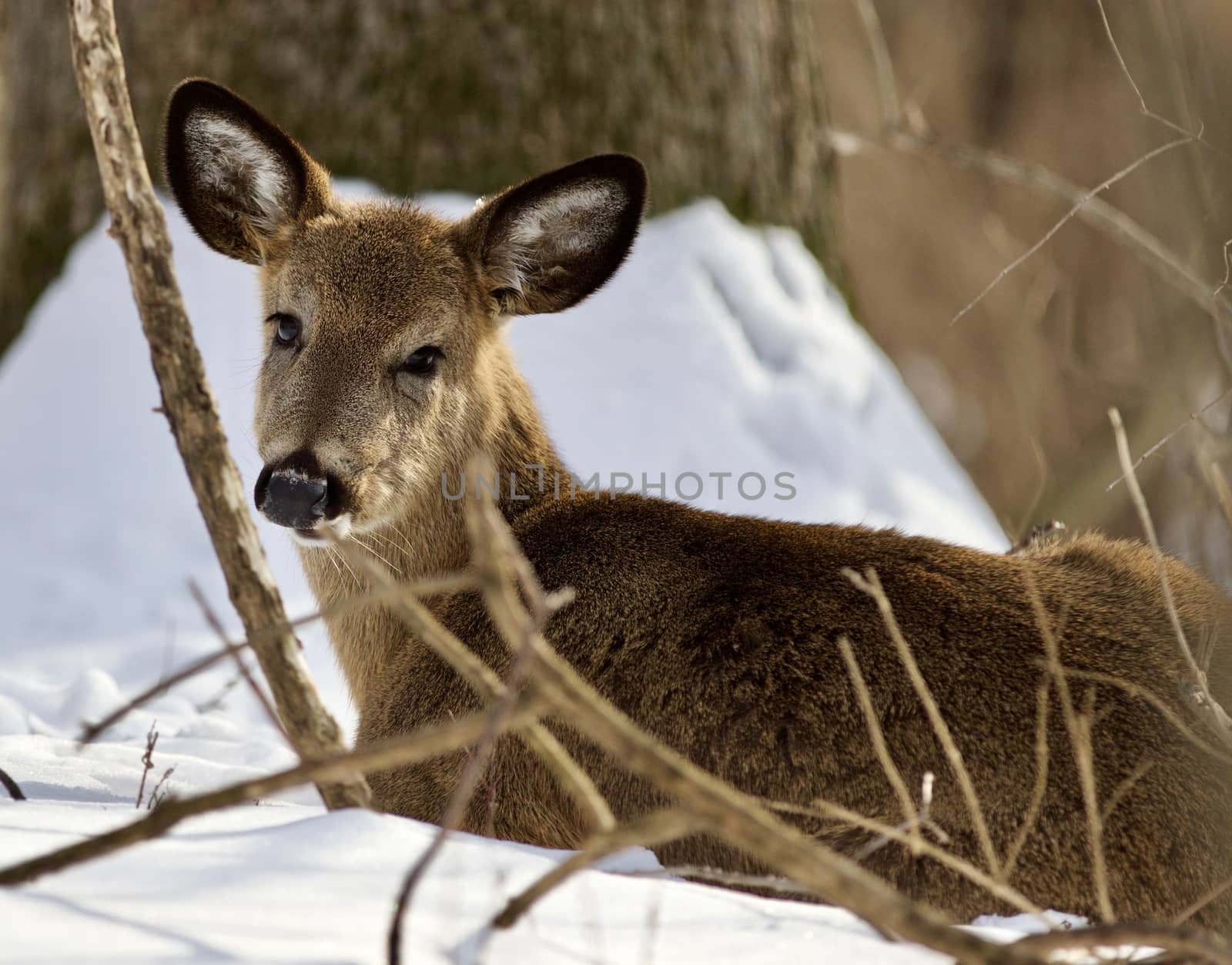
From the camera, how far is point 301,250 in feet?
14.3

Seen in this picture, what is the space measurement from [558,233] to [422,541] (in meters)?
1.05

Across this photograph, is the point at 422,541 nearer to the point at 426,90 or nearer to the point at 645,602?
the point at 645,602

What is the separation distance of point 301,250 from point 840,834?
2.39 metres

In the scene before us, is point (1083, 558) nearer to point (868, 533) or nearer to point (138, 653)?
point (868, 533)

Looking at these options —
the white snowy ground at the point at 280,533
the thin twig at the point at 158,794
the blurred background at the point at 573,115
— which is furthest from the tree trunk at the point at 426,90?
the thin twig at the point at 158,794

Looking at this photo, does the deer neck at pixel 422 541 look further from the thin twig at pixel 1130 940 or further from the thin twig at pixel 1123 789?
the thin twig at pixel 1130 940

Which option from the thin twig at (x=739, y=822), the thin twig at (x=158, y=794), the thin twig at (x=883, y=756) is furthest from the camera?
the thin twig at (x=158, y=794)

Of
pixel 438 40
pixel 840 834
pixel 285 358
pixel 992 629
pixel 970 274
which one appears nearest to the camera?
pixel 840 834

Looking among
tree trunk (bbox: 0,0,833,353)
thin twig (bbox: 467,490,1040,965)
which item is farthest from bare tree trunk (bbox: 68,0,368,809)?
tree trunk (bbox: 0,0,833,353)

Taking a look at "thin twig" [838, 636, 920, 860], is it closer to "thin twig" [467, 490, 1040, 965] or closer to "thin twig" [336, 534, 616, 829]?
"thin twig" [467, 490, 1040, 965]

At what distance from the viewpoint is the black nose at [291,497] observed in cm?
363

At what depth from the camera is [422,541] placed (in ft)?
14.1

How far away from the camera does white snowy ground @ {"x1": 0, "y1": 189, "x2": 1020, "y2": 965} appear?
2518mm

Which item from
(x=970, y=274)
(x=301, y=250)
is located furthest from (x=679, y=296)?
(x=970, y=274)
